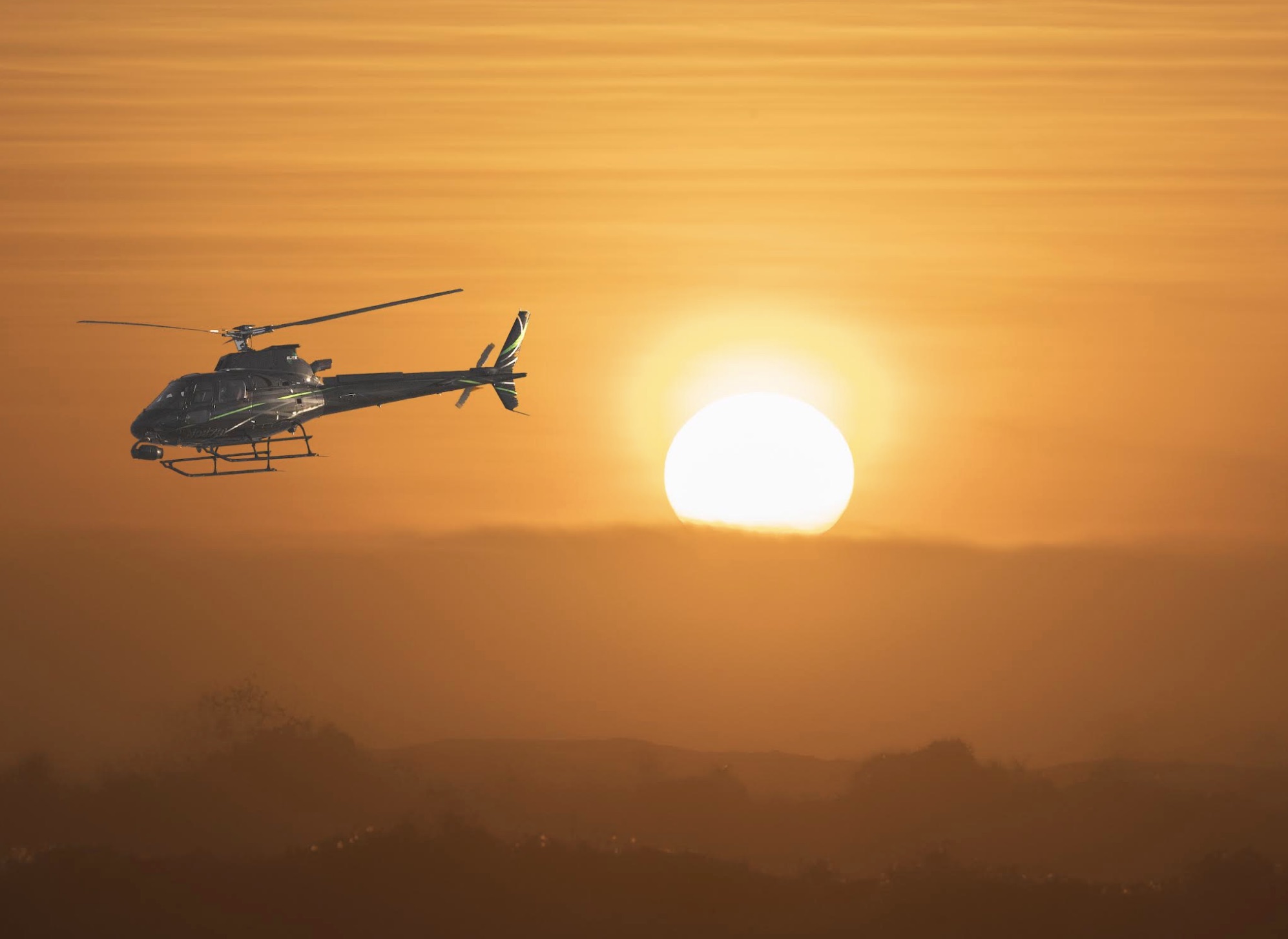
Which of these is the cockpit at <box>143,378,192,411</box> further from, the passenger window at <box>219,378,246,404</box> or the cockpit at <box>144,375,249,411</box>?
the passenger window at <box>219,378,246,404</box>

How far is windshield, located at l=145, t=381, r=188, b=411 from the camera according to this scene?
68.4 metres

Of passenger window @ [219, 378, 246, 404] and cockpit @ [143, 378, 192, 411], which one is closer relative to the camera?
cockpit @ [143, 378, 192, 411]

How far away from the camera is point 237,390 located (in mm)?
70312

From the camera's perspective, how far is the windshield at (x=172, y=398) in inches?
2694

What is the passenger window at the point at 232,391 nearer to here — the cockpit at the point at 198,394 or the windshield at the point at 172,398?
the cockpit at the point at 198,394

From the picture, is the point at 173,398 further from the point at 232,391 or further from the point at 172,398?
the point at 232,391

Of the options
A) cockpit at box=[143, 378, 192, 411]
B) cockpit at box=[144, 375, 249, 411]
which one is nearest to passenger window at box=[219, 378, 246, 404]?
cockpit at box=[144, 375, 249, 411]

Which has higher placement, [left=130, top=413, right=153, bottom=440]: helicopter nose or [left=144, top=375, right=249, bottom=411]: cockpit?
[left=144, top=375, right=249, bottom=411]: cockpit

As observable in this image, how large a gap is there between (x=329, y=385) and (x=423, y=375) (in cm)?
516

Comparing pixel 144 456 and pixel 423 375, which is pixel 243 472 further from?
pixel 423 375

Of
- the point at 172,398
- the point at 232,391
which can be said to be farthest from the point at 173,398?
the point at 232,391

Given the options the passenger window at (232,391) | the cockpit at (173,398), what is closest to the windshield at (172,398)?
the cockpit at (173,398)

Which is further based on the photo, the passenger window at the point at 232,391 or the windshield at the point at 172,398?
the passenger window at the point at 232,391

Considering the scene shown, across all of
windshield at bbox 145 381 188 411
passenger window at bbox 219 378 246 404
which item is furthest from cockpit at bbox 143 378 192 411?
passenger window at bbox 219 378 246 404
